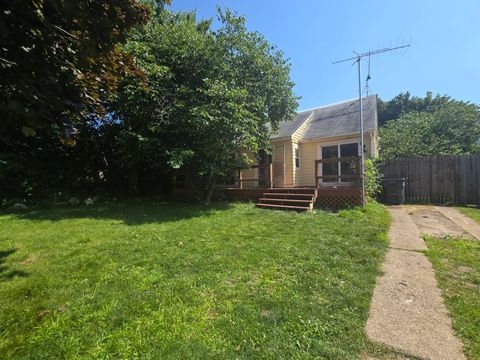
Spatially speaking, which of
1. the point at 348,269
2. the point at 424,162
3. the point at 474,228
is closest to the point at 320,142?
the point at 424,162

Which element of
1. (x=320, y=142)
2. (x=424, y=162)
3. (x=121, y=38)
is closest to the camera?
(x=121, y=38)

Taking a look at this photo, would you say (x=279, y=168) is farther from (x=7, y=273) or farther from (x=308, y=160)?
(x=7, y=273)

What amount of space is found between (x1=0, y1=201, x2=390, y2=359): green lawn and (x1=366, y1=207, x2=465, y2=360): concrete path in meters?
0.16

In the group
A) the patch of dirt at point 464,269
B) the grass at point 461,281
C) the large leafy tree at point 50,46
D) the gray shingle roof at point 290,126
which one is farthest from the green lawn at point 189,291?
the gray shingle roof at point 290,126

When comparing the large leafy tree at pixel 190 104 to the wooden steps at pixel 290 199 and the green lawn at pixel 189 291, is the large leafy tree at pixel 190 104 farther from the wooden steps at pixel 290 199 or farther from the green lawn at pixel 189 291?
the green lawn at pixel 189 291

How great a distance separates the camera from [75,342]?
242 centimetres

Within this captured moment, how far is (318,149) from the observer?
1277cm

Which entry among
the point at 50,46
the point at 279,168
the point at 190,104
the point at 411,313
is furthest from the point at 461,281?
the point at 279,168

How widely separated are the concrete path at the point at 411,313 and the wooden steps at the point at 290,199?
4.38 meters

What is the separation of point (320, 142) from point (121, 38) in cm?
1062

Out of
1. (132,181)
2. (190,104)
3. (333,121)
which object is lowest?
(132,181)

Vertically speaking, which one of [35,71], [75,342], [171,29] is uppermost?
[171,29]

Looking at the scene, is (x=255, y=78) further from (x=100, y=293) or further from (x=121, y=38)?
(x=100, y=293)

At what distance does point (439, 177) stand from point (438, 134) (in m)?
12.4
